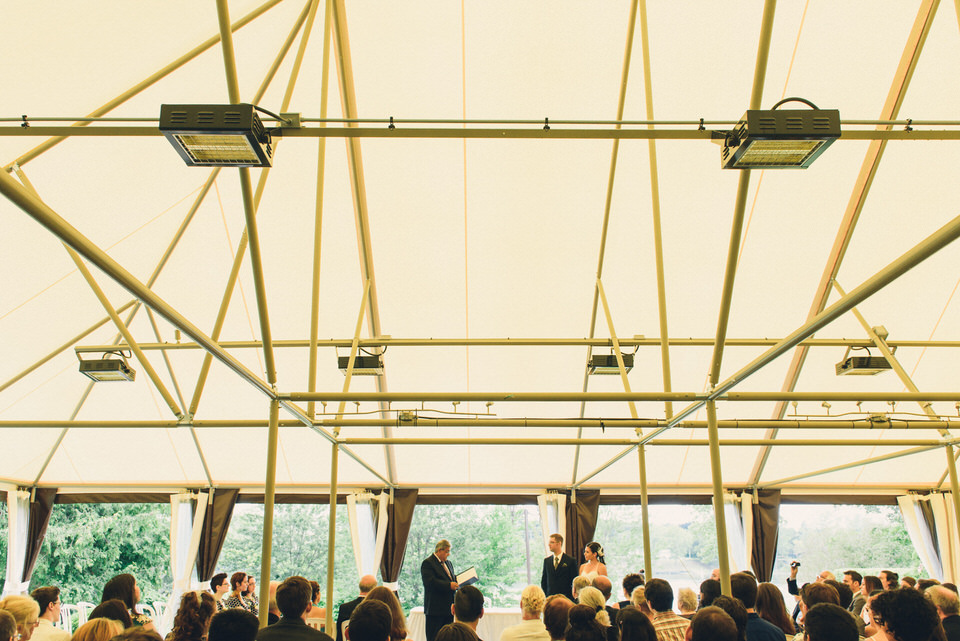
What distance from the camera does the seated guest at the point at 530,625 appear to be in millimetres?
3676

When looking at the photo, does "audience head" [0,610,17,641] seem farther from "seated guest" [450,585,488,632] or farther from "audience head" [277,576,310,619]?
"seated guest" [450,585,488,632]

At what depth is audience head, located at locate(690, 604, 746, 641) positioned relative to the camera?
251 cm

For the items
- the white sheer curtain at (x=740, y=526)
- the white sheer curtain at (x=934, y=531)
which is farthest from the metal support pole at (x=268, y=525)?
the white sheer curtain at (x=934, y=531)

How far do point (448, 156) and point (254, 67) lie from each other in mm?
2044

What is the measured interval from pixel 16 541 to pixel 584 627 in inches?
437

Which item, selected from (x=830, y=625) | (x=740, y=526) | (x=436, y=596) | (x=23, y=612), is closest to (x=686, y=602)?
(x=830, y=625)

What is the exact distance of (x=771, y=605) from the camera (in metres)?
4.21

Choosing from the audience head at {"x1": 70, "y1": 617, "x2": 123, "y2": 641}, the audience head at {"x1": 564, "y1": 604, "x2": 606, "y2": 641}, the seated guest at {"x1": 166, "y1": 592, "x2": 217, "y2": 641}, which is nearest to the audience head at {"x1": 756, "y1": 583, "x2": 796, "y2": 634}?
the audience head at {"x1": 564, "y1": 604, "x2": 606, "y2": 641}

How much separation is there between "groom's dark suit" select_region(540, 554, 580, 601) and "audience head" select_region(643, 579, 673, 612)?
2785 millimetres

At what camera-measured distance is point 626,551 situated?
10688mm

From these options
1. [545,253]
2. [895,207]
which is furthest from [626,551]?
[895,207]

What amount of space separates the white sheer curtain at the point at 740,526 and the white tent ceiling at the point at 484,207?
1.59 meters

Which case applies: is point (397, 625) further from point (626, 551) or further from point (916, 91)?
point (626, 551)

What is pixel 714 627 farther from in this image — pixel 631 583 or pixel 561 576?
pixel 561 576
